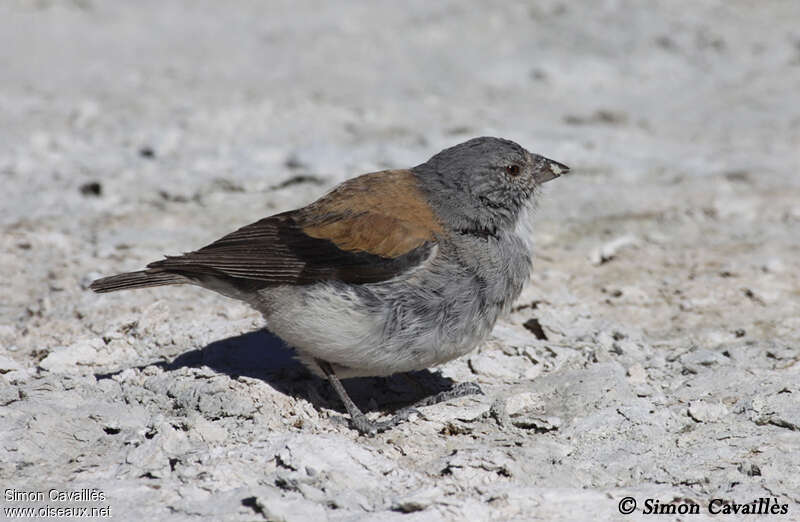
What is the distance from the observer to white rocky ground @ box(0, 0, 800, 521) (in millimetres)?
4656

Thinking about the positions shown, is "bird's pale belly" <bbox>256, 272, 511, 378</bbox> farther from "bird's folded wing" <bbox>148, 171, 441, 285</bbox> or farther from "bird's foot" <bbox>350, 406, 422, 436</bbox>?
"bird's foot" <bbox>350, 406, 422, 436</bbox>

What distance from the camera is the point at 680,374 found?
5891mm

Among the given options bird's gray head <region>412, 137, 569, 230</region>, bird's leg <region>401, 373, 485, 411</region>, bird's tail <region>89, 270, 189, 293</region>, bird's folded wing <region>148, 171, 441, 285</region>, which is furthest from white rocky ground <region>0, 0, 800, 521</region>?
bird's folded wing <region>148, 171, 441, 285</region>

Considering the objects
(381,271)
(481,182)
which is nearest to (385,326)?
(381,271)

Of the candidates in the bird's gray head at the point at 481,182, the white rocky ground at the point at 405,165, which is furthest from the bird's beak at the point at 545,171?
the white rocky ground at the point at 405,165

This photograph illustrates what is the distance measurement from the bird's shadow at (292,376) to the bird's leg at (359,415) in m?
0.18

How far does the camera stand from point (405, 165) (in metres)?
8.88

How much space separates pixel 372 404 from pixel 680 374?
196 centimetres

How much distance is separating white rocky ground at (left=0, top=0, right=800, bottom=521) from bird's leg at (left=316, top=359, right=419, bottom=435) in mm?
97

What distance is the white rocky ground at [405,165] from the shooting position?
4.66 meters

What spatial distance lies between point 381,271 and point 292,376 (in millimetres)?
1017

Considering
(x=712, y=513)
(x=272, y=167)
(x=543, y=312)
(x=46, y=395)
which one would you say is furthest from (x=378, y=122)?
(x=712, y=513)

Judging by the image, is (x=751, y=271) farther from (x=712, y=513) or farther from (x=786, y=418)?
(x=712, y=513)

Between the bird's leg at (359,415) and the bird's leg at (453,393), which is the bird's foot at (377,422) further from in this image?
the bird's leg at (453,393)
